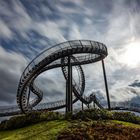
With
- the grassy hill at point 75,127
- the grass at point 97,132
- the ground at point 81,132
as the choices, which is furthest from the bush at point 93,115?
the grass at point 97,132

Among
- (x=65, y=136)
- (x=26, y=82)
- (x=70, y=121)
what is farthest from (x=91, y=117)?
(x=26, y=82)

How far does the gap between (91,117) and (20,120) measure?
8.58 m

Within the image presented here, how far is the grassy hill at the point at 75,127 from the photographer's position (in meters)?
19.8

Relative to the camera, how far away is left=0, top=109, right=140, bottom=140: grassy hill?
1977 centimetres

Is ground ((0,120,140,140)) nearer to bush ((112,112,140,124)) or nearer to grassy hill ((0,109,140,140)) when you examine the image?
grassy hill ((0,109,140,140))

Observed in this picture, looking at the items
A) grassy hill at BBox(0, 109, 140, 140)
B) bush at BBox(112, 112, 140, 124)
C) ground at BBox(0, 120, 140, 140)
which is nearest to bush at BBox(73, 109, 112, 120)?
grassy hill at BBox(0, 109, 140, 140)

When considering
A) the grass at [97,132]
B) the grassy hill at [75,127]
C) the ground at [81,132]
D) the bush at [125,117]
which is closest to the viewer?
the grass at [97,132]

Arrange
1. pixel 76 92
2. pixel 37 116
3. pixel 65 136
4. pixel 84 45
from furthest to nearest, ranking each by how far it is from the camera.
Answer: pixel 76 92 → pixel 84 45 → pixel 37 116 → pixel 65 136

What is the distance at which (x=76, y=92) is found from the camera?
159ft

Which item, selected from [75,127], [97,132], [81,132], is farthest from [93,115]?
[81,132]

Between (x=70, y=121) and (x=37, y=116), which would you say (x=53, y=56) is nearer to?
(x=37, y=116)

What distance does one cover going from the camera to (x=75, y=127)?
73.0ft

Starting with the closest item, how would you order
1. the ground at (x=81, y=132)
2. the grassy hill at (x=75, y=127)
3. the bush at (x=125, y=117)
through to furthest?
the ground at (x=81, y=132) < the grassy hill at (x=75, y=127) < the bush at (x=125, y=117)

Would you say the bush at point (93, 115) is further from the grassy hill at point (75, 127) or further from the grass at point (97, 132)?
the grass at point (97, 132)
